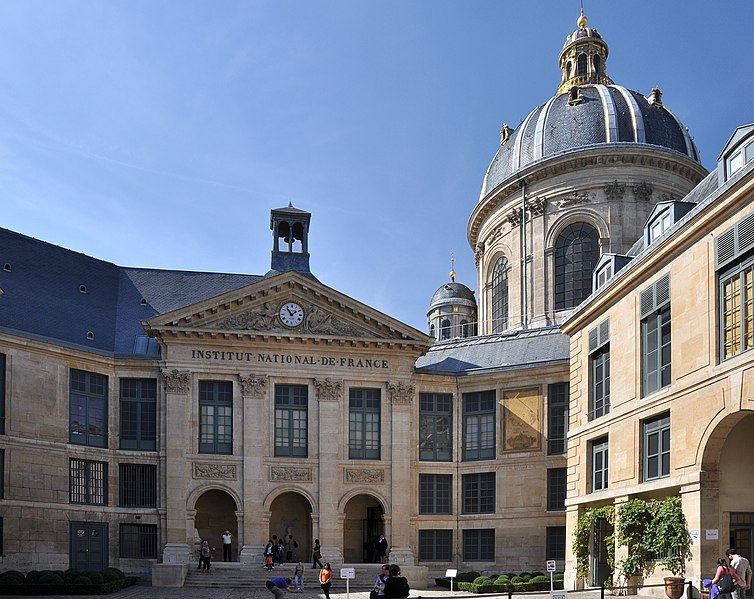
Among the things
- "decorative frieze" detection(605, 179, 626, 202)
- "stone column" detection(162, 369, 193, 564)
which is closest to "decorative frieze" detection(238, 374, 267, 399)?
"stone column" detection(162, 369, 193, 564)

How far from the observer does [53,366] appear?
122ft

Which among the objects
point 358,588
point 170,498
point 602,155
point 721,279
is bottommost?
point 358,588

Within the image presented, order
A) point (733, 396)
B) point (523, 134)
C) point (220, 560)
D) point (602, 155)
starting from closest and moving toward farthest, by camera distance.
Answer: point (733, 396) → point (220, 560) → point (602, 155) → point (523, 134)

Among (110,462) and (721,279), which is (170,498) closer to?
(110,462)

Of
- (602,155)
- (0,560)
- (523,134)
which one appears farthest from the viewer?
(523,134)

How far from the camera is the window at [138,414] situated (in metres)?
39.3

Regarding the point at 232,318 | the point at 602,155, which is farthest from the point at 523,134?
the point at 232,318

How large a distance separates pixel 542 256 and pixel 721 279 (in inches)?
1166

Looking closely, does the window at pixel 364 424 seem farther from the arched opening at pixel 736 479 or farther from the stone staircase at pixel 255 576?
the arched opening at pixel 736 479

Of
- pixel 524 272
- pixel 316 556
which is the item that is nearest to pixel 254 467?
pixel 316 556

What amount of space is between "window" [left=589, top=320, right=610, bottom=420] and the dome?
1600 inches

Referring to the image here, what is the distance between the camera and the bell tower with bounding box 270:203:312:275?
46.2 meters

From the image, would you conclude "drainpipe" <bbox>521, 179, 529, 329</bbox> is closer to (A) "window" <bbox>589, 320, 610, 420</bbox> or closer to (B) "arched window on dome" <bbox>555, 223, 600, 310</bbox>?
(B) "arched window on dome" <bbox>555, 223, 600, 310</bbox>

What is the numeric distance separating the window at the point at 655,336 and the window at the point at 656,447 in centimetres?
84
